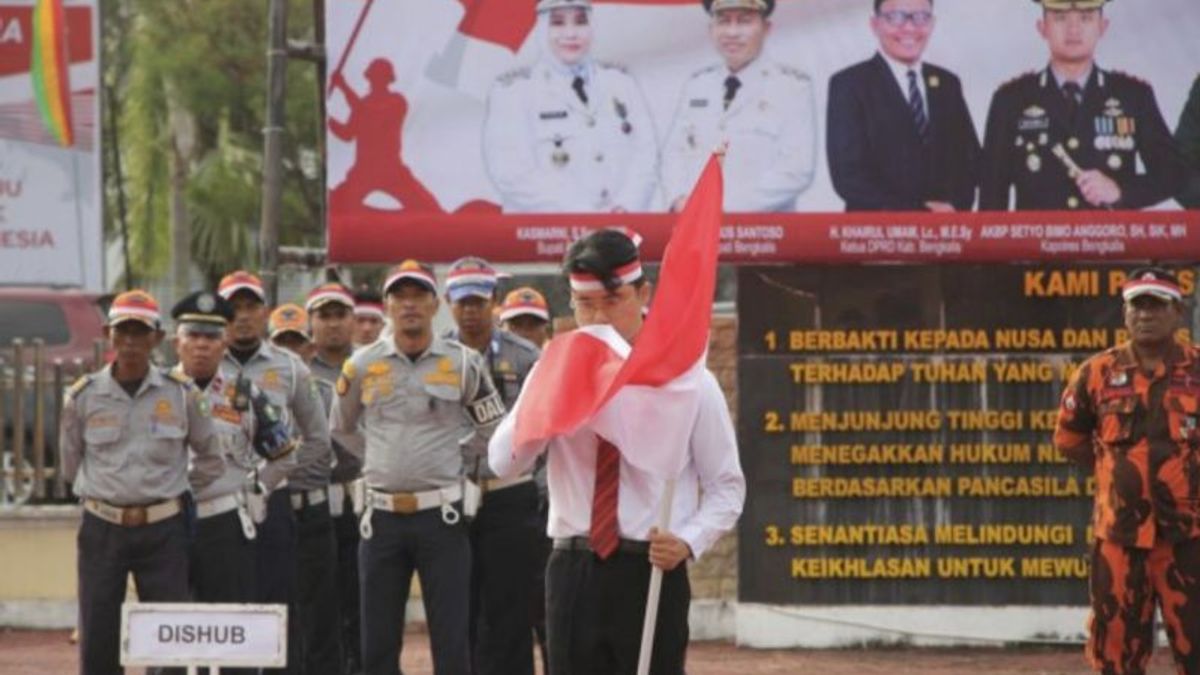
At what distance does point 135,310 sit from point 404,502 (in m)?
1.41

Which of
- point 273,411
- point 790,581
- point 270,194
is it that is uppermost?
point 270,194

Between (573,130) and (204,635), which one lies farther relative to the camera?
(573,130)

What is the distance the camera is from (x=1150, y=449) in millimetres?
11977

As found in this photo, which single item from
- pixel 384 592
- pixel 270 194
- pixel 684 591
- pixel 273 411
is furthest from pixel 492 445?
pixel 270 194

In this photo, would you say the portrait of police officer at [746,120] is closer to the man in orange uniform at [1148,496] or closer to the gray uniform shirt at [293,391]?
the gray uniform shirt at [293,391]

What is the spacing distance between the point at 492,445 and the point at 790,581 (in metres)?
7.88

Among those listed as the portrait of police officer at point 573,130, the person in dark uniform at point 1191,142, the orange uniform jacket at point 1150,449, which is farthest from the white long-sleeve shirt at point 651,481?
the person in dark uniform at point 1191,142

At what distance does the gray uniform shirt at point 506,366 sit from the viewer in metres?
13.3

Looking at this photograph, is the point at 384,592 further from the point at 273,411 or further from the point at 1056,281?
the point at 1056,281

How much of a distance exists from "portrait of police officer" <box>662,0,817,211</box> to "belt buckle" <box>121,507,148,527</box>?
517cm

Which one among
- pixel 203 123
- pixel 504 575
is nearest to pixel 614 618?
pixel 504 575

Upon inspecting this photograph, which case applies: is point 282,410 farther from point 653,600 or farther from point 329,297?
point 653,600

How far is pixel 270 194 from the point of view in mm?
18766

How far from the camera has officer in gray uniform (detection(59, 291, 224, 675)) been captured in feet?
40.5
